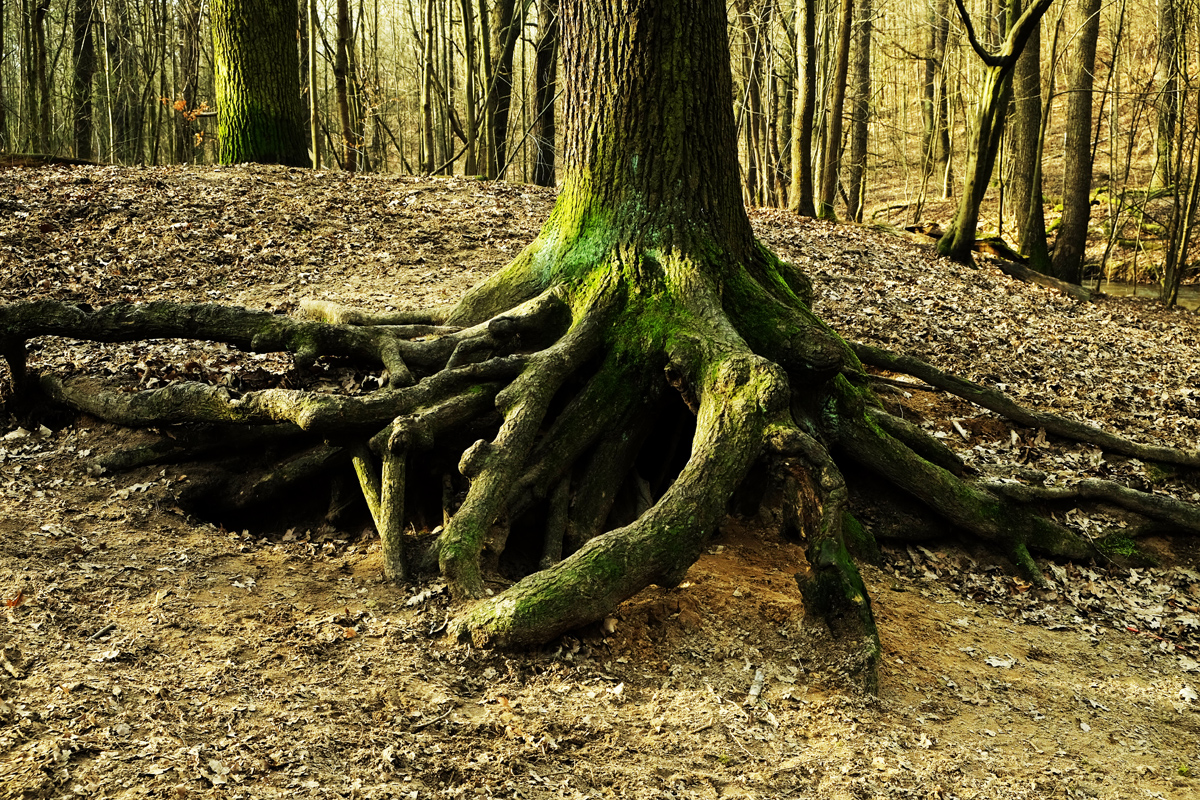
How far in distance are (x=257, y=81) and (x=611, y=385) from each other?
337 inches

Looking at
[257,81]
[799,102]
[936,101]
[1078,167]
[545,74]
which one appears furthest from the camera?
[936,101]

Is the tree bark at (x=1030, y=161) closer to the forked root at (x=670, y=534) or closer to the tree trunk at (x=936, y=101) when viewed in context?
the tree trunk at (x=936, y=101)

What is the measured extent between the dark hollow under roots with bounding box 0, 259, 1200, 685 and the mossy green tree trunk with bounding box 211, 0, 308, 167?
6745 mm

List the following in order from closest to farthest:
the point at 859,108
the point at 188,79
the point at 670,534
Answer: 1. the point at 670,534
2. the point at 188,79
3. the point at 859,108

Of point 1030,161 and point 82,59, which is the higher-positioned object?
point 82,59

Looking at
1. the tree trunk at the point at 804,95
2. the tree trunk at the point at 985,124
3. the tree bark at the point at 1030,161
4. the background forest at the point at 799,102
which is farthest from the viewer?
the tree bark at the point at 1030,161

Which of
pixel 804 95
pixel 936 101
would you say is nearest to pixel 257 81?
pixel 804 95

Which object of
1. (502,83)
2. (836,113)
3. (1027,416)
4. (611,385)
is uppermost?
(502,83)

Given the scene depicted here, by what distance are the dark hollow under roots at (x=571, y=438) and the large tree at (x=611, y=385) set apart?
1 cm

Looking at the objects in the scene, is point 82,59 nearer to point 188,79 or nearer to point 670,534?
point 188,79

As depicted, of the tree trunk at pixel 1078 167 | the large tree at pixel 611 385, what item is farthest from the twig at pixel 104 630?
the tree trunk at pixel 1078 167

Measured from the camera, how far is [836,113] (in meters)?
15.1

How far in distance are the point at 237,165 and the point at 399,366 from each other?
7.95m

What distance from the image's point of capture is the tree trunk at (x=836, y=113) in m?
14.1
